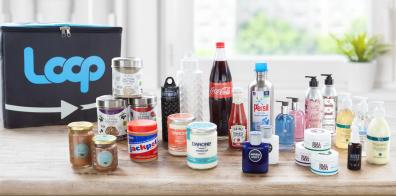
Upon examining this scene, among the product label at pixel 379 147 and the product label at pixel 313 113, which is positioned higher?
the product label at pixel 313 113

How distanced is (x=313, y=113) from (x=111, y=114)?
49 cm

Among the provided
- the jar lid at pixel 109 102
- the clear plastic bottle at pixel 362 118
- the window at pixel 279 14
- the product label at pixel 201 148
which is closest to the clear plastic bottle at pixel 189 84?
the jar lid at pixel 109 102

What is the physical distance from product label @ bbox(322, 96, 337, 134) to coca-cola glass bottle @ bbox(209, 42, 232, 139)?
0.24 metres

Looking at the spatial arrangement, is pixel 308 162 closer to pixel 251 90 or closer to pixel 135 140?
pixel 251 90

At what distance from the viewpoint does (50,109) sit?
1.43 metres

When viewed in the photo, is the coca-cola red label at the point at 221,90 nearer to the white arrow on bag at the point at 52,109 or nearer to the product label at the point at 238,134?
the product label at the point at 238,134

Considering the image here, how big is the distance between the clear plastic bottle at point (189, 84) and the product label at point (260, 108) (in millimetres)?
199

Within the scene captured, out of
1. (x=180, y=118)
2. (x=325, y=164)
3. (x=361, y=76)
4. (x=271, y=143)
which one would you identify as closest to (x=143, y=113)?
(x=180, y=118)

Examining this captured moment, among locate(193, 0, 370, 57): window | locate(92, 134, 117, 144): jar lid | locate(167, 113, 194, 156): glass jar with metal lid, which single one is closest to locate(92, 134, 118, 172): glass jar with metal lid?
locate(92, 134, 117, 144): jar lid

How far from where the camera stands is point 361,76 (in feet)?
5.92

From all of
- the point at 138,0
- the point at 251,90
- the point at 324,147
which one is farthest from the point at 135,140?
the point at 138,0

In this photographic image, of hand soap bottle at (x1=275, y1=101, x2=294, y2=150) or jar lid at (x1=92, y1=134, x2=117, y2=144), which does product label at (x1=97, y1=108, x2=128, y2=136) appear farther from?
hand soap bottle at (x1=275, y1=101, x2=294, y2=150)

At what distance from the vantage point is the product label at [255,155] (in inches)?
40.7

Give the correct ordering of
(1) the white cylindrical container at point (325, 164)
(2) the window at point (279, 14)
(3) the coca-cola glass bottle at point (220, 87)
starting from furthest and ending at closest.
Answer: (2) the window at point (279, 14)
(3) the coca-cola glass bottle at point (220, 87)
(1) the white cylindrical container at point (325, 164)
